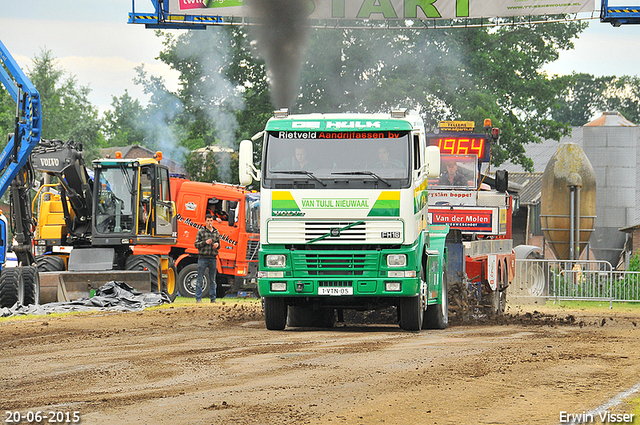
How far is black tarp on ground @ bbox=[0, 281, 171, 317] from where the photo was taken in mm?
17641

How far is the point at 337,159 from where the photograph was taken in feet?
42.5

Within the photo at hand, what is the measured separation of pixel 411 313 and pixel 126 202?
1073 cm

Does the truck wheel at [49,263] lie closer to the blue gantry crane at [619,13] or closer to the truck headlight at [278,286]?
the truck headlight at [278,286]

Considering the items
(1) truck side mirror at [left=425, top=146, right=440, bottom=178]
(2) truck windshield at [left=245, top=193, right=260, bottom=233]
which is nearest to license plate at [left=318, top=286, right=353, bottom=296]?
(1) truck side mirror at [left=425, top=146, right=440, bottom=178]

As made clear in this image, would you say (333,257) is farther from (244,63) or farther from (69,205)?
(244,63)

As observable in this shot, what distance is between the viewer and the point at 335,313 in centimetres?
1691

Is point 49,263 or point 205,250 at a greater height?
point 205,250

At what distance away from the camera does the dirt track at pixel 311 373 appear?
7.23m

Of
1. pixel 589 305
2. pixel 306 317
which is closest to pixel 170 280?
pixel 306 317

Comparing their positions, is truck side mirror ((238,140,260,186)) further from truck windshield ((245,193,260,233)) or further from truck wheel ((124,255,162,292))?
truck windshield ((245,193,260,233))

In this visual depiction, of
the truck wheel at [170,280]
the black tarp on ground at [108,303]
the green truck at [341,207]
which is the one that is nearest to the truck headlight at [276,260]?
the green truck at [341,207]

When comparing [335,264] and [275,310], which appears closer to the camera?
[335,264]

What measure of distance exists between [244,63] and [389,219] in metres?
25.7

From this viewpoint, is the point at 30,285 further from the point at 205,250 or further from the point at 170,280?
the point at 170,280
